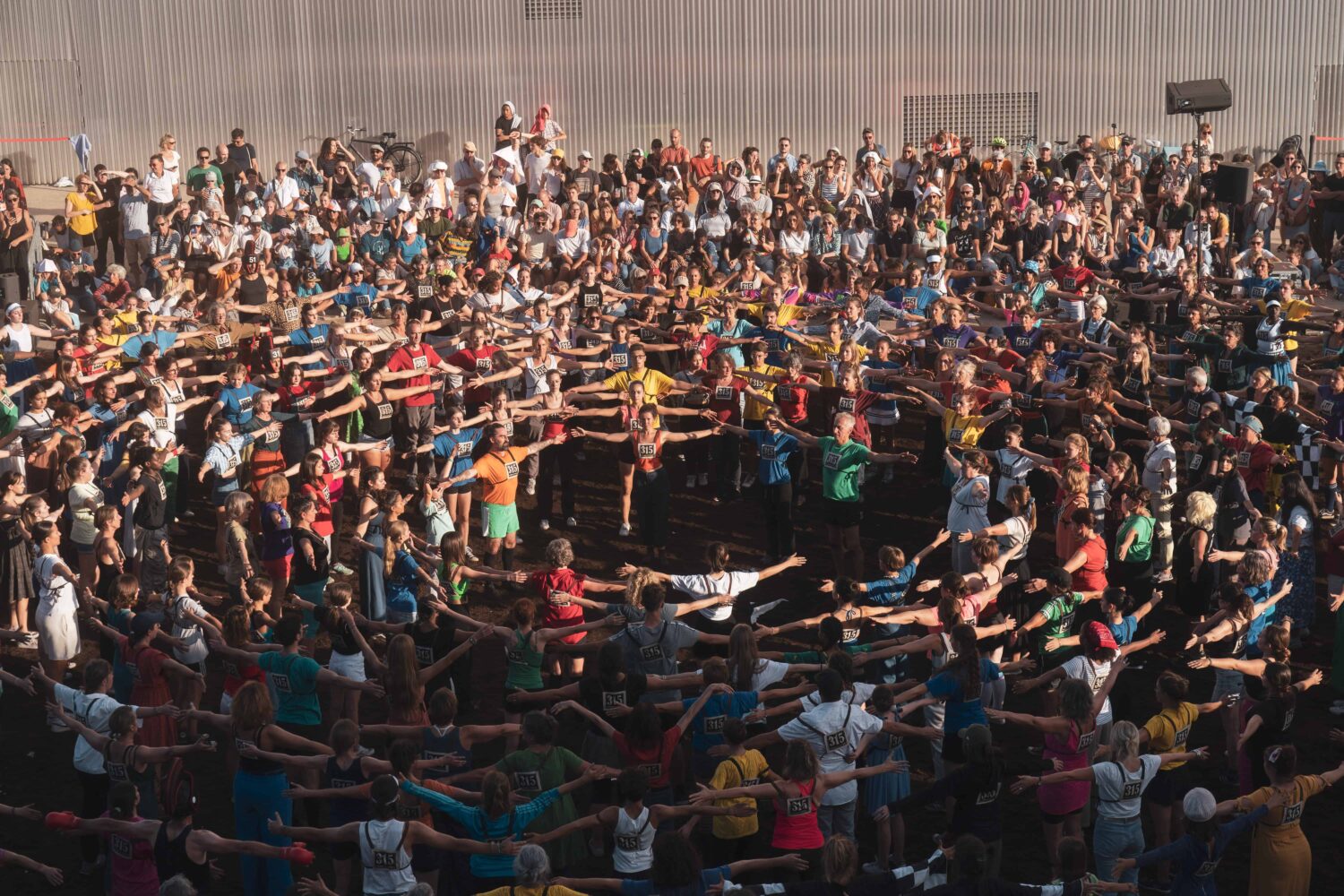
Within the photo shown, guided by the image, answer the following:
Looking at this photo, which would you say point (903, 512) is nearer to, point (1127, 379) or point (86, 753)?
point (1127, 379)

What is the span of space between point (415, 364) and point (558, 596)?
234 inches

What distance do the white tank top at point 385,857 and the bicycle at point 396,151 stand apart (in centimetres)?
2362

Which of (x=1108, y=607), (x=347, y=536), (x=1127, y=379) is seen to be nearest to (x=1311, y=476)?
(x=1127, y=379)

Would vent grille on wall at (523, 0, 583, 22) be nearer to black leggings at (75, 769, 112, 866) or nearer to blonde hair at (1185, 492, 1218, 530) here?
blonde hair at (1185, 492, 1218, 530)

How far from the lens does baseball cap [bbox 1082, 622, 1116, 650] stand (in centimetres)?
1024

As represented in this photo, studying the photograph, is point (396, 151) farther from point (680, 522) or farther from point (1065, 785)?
point (1065, 785)

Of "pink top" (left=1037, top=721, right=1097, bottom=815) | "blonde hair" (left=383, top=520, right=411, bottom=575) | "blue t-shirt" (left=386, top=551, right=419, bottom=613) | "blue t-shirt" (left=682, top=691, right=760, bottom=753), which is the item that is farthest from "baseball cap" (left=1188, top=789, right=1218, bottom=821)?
"blonde hair" (left=383, top=520, right=411, bottom=575)

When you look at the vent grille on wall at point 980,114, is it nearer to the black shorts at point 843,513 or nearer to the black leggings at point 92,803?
the black shorts at point 843,513

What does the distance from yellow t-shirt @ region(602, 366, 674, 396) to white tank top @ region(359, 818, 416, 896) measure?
8.19m

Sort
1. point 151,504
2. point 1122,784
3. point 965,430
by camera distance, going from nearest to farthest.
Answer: point 1122,784
point 151,504
point 965,430

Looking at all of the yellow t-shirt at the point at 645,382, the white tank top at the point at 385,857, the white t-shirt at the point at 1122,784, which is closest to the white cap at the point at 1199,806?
the white t-shirt at the point at 1122,784

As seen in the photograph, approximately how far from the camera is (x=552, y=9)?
3216cm

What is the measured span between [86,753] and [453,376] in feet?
25.3

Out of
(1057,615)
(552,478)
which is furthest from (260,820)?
(552,478)
